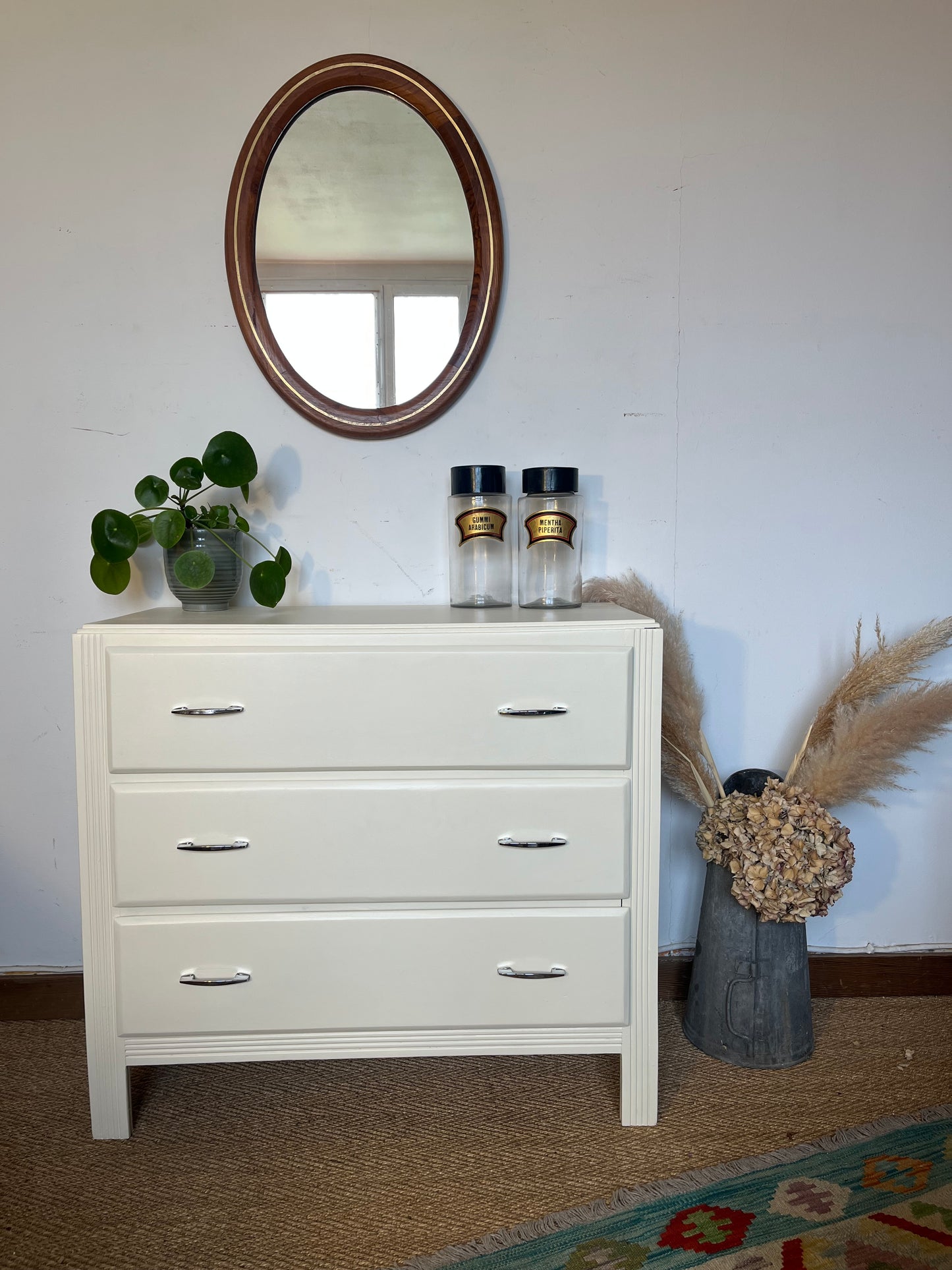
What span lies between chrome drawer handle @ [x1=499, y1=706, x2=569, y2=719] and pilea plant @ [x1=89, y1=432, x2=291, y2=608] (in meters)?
0.45

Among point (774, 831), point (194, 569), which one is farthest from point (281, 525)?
point (774, 831)

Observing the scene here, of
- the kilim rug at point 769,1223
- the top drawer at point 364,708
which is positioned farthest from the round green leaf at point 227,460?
the kilim rug at point 769,1223

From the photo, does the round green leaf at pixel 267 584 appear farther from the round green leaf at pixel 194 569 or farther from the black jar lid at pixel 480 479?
the black jar lid at pixel 480 479

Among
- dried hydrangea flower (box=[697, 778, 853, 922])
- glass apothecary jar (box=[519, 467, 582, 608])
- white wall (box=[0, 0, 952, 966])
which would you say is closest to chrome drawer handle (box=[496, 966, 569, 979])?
dried hydrangea flower (box=[697, 778, 853, 922])

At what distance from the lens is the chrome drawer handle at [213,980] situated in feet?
4.34

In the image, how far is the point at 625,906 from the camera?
4.42ft

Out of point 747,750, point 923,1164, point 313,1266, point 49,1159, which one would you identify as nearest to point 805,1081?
point 923,1164

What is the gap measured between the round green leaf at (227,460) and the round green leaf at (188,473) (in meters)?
0.03

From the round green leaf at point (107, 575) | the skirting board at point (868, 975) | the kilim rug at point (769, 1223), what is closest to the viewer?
the kilim rug at point (769, 1223)

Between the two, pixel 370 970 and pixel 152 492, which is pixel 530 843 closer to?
pixel 370 970

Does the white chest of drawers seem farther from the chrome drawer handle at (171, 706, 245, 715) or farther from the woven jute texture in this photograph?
the woven jute texture

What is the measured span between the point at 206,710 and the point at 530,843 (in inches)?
21.5

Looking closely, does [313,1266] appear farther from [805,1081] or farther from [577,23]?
[577,23]

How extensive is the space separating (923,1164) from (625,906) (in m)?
0.57
